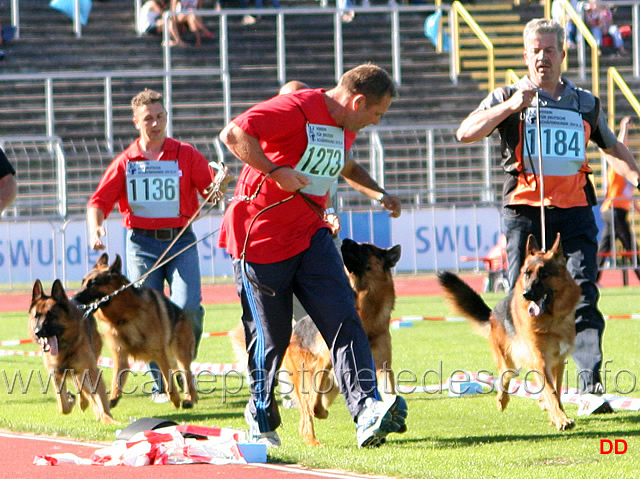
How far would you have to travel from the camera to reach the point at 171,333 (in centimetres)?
728

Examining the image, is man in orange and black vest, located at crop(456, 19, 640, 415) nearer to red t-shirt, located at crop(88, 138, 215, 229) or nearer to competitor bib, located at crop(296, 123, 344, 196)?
competitor bib, located at crop(296, 123, 344, 196)

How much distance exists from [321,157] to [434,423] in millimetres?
1817

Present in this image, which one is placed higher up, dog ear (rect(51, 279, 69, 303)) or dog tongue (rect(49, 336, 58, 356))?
dog ear (rect(51, 279, 69, 303))

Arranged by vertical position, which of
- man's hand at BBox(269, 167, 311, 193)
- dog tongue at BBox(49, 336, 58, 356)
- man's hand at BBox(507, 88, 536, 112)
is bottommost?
dog tongue at BBox(49, 336, 58, 356)

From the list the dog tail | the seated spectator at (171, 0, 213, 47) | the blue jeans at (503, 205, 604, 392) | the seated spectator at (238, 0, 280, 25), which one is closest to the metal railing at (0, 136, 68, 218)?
the seated spectator at (171, 0, 213, 47)

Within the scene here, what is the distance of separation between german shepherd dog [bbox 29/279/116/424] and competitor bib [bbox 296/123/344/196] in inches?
84.7

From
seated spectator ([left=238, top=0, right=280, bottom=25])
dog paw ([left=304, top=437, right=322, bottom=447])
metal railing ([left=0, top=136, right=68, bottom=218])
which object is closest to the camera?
dog paw ([left=304, top=437, right=322, bottom=447])

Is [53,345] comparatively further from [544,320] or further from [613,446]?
[613,446]

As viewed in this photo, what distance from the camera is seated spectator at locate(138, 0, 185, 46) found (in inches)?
879

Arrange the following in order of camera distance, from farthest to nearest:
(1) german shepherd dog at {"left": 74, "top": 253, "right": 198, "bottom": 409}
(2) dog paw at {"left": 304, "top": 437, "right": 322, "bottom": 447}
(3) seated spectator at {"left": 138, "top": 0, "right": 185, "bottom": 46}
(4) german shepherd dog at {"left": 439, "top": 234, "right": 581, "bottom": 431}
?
(3) seated spectator at {"left": 138, "top": 0, "right": 185, "bottom": 46}
(1) german shepherd dog at {"left": 74, "top": 253, "right": 198, "bottom": 409}
(4) german shepherd dog at {"left": 439, "top": 234, "right": 581, "bottom": 431}
(2) dog paw at {"left": 304, "top": 437, "right": 322, "bottom": 447}

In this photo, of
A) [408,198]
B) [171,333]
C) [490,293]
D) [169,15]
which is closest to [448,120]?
[408,198]

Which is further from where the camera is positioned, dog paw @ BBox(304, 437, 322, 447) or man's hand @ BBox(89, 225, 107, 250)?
man's hand @ BBox(89, 225, 107, 250)

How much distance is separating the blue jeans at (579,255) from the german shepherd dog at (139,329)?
2322mm
